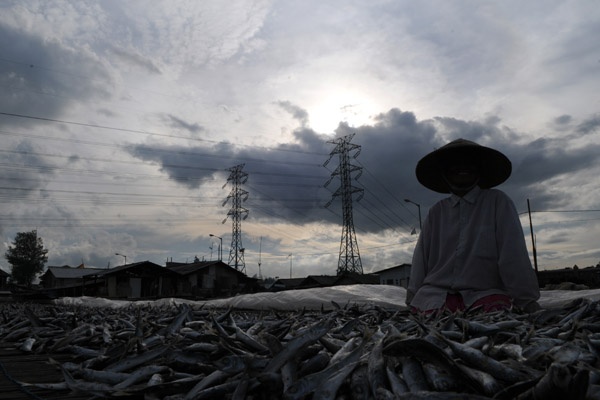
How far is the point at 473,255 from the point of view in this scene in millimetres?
4023

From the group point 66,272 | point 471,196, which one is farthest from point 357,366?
point 66,272

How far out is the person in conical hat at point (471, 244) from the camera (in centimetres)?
378

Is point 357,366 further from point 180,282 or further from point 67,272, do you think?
point 67,272

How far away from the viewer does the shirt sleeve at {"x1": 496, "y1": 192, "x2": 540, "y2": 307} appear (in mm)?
3717

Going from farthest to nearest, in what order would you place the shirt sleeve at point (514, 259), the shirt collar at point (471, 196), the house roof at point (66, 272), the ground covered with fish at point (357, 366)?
the house roof at point (66, 272) < the shirt collar at point (471, 196) < the shirt sleeve at point (514, 259) < the ground covered with fish at point (357, 366)

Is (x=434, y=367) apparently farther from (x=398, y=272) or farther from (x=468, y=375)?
(x=398, y=272)

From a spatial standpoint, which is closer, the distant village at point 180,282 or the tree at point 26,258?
the distant village at point 180,282

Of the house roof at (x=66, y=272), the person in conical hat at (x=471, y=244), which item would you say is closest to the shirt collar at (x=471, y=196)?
the person in conical hat at (x=471, y=244)

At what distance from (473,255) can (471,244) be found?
0.15 m

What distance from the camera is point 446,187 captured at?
488 centimetres

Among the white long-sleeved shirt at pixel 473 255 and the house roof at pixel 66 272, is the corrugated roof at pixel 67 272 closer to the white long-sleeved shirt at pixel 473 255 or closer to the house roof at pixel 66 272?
the house roof at pixel 66 272

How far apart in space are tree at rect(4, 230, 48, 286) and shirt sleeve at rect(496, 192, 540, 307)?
251 feet

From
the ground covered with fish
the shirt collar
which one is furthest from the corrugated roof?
the ground covered with fish

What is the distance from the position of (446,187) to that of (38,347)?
13.4 ft
